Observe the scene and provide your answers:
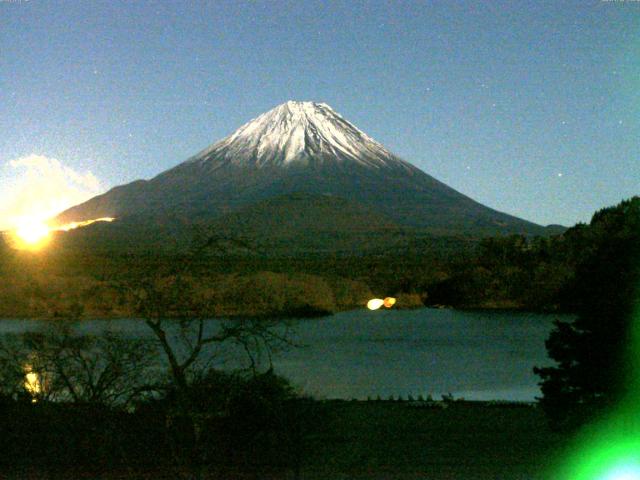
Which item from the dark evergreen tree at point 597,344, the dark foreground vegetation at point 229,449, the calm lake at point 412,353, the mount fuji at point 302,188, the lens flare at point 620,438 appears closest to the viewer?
the lens flare at point 620,438

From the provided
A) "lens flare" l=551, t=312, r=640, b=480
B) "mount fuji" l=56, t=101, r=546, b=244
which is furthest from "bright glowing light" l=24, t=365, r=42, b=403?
"mount fuji" l=56, t=101, r=546, b=244

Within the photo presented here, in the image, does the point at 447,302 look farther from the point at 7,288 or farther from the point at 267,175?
the point at 267,175

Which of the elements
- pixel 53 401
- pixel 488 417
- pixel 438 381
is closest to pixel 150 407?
pixel 53 401

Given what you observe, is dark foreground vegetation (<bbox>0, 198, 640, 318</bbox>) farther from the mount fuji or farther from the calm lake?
the mount fuji

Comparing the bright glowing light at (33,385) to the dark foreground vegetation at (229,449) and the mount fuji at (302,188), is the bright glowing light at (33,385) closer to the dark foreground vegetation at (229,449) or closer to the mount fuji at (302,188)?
the dark foreground vegetation at (229,449)

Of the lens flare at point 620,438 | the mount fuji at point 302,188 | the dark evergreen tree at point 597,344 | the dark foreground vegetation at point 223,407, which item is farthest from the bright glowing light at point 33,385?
the mount fuji at point 302,188

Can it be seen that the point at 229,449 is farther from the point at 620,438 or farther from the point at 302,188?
the point at 302,188
